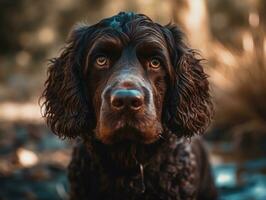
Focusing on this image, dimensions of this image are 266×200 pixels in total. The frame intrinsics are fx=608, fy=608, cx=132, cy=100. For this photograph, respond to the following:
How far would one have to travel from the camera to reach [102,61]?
4.21 m

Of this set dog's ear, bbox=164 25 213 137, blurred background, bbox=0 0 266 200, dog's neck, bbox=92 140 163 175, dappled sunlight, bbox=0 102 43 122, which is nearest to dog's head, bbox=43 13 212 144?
dog's ear, bbox=164 25 213 137

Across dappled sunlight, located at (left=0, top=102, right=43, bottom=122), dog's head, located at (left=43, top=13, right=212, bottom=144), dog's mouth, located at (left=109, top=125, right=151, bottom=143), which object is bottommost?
dog's mouth, located at (left=109, top=125, right=151, bottom=143)

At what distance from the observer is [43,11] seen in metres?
22.0

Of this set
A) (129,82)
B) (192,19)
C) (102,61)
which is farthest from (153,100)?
(192,19)

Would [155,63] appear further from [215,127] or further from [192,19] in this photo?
[192,19]

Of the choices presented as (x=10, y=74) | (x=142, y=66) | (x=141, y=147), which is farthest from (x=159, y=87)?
(x=10, y=74)

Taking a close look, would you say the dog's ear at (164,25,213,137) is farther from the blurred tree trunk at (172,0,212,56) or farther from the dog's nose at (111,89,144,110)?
the blurred tree trunk at (172,0,212,56)

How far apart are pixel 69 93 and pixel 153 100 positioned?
2.43 feet

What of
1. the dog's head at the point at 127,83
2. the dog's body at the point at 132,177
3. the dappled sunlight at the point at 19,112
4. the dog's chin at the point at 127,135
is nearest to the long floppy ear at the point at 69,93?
the dog's head at the point at 127,83

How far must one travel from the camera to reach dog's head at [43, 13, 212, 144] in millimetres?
3891

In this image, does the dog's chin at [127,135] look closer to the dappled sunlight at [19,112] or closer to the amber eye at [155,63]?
the amber eye at [155,63]

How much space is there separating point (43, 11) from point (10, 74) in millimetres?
3792

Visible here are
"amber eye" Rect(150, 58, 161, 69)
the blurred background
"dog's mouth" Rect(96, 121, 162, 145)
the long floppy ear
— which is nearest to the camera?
"dog's mouth" Rect(96, 121, 162, 145)

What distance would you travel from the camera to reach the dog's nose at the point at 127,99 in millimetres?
3723
